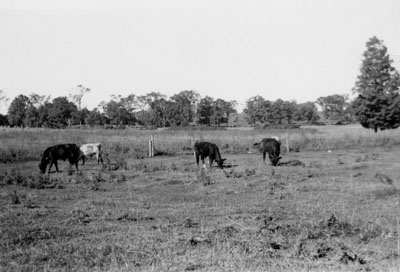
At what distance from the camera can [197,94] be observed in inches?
4754

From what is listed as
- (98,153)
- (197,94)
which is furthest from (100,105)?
(98,153)

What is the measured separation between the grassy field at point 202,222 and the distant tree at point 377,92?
109ft

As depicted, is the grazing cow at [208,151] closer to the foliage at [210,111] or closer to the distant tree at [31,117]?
the distant tree at [31,117]

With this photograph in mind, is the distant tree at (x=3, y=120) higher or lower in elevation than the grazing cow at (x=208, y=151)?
higher

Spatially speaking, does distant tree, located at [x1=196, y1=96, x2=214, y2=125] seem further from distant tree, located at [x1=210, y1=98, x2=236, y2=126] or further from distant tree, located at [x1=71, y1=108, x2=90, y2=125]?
distant tree, located at [x1=71, y1=108, x2=90, y2=125]

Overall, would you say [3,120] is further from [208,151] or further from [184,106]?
[208,151]

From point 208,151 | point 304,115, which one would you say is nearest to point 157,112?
point 304,115

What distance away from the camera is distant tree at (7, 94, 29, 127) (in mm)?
96688

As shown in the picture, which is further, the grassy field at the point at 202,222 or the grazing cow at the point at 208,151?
the grazing cow at the point at 208,151

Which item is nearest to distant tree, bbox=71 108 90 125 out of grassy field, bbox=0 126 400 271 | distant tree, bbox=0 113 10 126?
distant tree, bbox=0 113 10 126

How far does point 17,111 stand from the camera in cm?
9781

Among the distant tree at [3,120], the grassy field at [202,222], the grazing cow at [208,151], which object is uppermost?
the distant tree at [3,120]

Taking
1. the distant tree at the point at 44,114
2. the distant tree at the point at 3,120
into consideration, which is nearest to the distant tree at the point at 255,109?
the distant tree at the point at 44,114

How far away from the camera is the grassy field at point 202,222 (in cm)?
606
